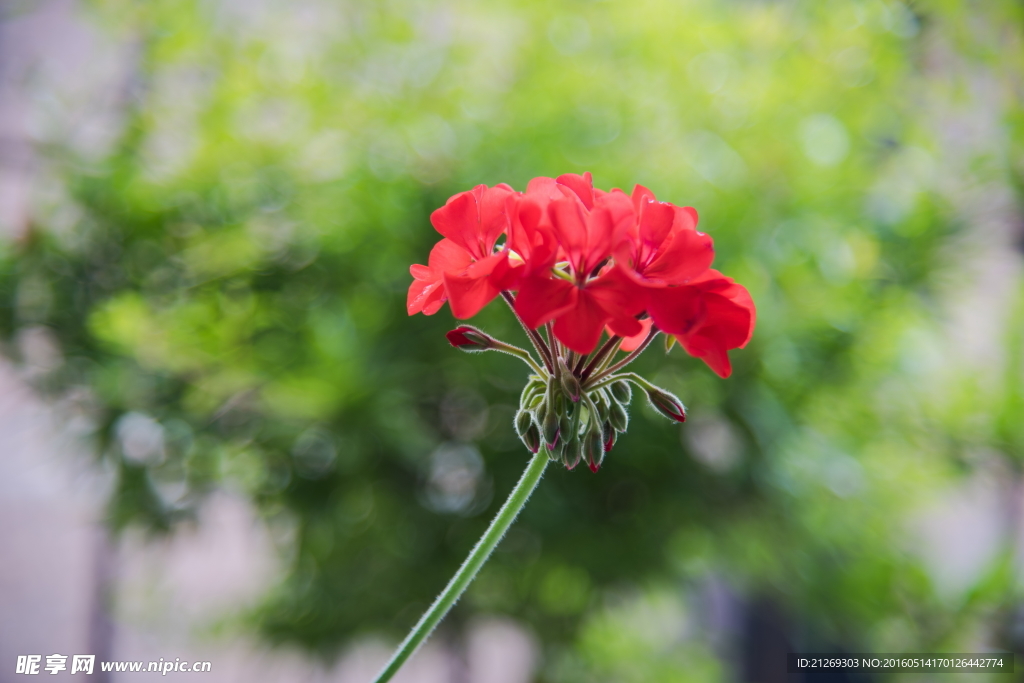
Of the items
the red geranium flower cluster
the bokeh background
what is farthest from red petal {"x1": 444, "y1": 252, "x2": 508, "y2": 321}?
the bokeh background

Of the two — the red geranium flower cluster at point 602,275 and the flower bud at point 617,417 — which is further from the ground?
the red geranium flower cluster at point 602,275

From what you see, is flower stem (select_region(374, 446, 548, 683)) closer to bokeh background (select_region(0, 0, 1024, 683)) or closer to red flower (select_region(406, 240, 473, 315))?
red flower (select_region(406, 240, 473, 315))

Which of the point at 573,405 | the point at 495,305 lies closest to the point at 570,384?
the point at 573,405

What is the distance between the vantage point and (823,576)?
792 millimetres

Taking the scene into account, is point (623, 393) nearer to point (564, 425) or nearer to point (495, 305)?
point (564, 425)

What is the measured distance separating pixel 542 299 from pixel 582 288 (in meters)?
0.02

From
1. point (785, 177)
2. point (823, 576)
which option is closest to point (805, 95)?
point (785, 177)

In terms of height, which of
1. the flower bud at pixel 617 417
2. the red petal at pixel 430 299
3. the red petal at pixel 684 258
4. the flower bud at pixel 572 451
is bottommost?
the flower bud at pixel 572 451

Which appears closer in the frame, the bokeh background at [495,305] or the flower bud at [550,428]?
the flower bud at [550,428]

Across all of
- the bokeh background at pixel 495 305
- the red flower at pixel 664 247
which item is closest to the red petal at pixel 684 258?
the red flower at pixel 664 247

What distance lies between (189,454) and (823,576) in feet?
2.45

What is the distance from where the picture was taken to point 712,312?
235mm

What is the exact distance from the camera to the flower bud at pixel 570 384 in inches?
9.2

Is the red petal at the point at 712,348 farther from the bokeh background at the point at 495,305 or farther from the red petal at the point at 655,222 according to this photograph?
the bokeh background at the point at 495,305
